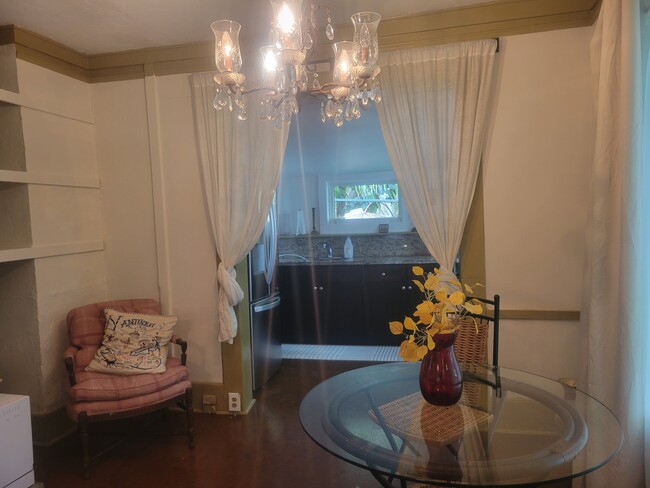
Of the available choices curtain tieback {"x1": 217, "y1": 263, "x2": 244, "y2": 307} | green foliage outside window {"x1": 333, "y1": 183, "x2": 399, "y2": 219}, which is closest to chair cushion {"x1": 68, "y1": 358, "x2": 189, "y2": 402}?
curtain tieback {"x1": 217, "y1": 263, "x2": 244, "y2": 307}

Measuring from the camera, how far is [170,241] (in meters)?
3.10

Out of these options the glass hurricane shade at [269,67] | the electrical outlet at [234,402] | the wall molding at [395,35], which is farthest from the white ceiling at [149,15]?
the electrical outlet at [234,402]

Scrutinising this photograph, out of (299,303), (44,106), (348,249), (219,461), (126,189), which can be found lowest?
(219,461)

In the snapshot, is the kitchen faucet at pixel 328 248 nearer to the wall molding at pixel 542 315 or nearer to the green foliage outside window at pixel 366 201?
the green foliage outside window at pixel 366 201

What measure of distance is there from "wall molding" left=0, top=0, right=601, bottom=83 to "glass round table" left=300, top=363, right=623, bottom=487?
6.40ft

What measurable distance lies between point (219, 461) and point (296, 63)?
2223 mm

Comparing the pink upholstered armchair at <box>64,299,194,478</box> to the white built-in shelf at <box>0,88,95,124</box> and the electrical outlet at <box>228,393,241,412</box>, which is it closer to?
the electrical outlet at <box>228,393,241,412</box>

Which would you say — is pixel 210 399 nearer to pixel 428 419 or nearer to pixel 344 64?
pixel 428 419

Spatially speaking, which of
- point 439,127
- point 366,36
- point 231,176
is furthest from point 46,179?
point 439,127

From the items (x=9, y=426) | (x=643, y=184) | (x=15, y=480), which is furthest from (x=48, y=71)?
(x=643, y=184)

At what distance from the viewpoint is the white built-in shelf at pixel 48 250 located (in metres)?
2.52

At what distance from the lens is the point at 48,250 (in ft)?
9.04

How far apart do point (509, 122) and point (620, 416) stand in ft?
5.32

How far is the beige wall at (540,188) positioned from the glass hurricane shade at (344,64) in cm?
124
